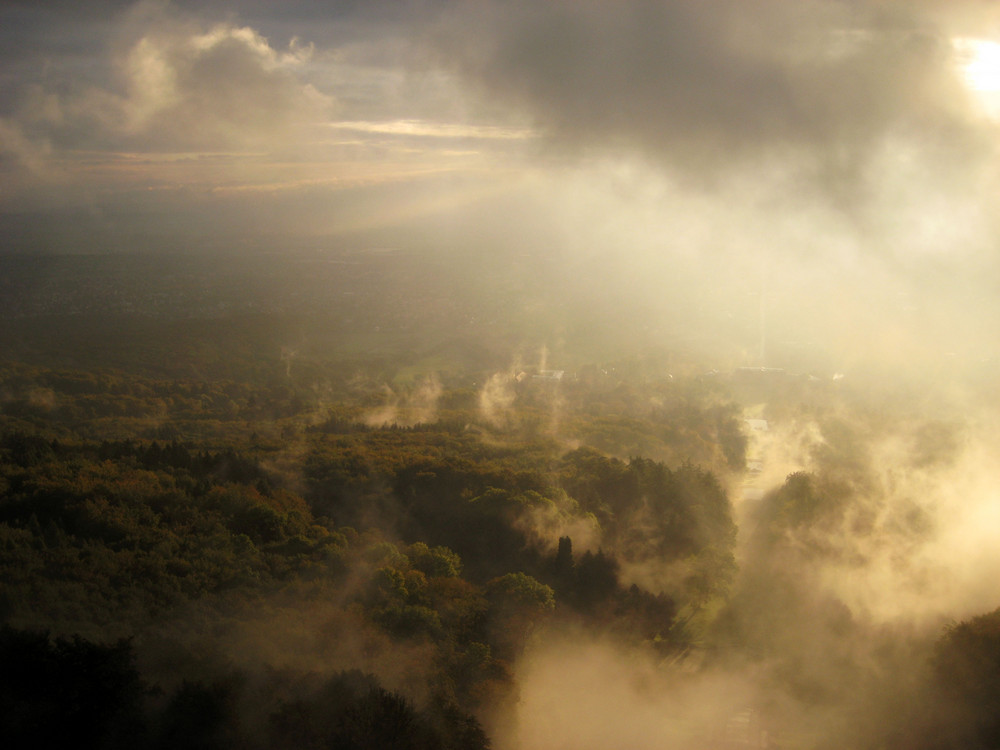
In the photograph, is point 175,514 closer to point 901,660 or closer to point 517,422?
point 901,660

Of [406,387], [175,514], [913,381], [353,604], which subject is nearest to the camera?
[353,604]

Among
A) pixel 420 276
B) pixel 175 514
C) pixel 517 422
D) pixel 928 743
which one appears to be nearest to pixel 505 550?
pixel 175 514

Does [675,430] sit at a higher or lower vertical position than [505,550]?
higher

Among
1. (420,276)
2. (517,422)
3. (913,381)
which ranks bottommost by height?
(517,422)

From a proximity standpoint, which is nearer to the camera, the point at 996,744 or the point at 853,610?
the point at 996,744

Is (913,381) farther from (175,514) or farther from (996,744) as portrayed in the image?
(175,514)

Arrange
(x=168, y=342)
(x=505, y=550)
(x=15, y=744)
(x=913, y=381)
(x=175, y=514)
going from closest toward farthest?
(x=15, y=744)
(x=175, y=514)
(x=505, y=550)
(x=913, y=381)
(x=168, y=342)

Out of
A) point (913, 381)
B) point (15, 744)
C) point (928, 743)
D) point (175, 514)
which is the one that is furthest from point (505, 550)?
point (913, 381)
